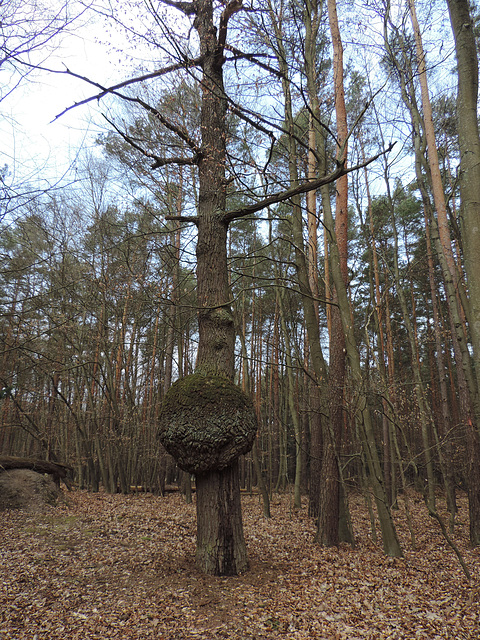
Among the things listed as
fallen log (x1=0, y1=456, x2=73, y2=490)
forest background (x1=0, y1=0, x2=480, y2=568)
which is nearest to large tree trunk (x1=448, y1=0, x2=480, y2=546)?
forest background (x1=0, y1=0, x2=480, y2=568)

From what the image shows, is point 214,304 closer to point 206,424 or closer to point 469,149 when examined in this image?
point 206,424

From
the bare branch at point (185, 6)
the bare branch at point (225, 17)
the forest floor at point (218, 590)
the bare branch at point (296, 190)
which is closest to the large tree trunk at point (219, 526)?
the forest floor at point (218, 590)

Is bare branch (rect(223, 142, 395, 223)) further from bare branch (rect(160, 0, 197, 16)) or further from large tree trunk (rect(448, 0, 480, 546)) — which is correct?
bare branch (rect(160, 0, 197, 16))

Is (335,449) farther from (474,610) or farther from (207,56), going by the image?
(207,56)

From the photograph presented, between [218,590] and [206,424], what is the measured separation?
1.40 meters

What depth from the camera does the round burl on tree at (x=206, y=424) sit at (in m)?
3.54

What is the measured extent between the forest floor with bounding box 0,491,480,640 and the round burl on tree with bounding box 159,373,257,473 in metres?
1.07

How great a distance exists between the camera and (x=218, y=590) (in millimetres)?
3264

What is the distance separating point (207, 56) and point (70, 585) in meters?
5.94

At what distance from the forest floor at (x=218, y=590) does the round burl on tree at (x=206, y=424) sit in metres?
1.07

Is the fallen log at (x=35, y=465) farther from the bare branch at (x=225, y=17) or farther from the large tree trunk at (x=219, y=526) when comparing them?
the bare branch at (x=225, y=17)

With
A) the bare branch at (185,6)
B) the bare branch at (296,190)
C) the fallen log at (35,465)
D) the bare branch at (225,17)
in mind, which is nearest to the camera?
the bare branch at (296,190)

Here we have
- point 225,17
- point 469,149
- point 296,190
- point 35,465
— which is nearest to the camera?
point 469,149

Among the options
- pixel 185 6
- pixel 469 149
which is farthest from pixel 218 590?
pixel 185 6
